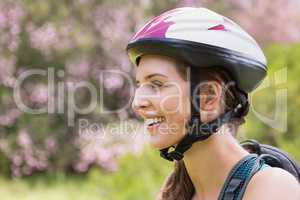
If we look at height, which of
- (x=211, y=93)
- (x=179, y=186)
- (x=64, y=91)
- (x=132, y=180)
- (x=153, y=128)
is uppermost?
(x=211, y=93)

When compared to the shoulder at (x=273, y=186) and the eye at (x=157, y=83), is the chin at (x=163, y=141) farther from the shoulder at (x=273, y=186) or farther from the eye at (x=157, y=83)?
the shoulder at (x=273, y=186)

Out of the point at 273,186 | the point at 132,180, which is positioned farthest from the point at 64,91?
the point at 273,186

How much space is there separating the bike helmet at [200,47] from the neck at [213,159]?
0.04 meters

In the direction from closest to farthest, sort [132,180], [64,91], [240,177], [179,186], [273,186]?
1. [273,186]
2. [240,177]
3. [179,186]
4. [132,180]
5. [64,91]

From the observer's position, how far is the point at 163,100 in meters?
2.27

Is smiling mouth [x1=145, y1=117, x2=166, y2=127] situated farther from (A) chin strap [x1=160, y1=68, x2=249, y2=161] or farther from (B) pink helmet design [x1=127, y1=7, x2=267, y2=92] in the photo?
(B) pink helmet design [x1=127, y1=7, x2=267, y2=92]

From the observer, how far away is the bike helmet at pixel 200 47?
2.25 m

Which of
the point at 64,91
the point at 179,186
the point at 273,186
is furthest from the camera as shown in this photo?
the point at 64,91

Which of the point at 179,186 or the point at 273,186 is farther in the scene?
the point at 179,186

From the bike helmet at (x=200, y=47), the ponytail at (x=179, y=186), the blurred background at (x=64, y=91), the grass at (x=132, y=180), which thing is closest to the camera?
the bike helmet at (x=200, y=47)

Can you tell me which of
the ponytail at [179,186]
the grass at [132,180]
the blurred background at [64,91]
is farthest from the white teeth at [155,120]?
the blurred background at [64,91]

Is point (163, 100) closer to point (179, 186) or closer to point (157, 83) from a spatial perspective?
point (157, 83)

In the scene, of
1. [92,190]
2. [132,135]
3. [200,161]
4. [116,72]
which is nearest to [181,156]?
[200,161]

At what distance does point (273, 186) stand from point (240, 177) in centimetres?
14
